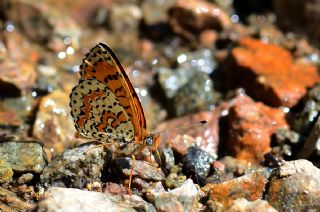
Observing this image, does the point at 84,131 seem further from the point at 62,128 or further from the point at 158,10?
the point at 158,10

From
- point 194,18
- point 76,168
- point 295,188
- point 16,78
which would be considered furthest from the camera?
point 194,18

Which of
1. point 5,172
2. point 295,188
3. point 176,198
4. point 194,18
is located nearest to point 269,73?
point 194,18

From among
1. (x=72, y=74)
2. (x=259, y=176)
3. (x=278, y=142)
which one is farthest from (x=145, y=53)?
(x=259, y=176)

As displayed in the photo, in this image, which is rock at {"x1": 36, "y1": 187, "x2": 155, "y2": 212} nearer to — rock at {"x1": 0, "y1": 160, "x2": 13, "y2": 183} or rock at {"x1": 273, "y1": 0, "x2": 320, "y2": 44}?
rock at {"x1": 0, "y1": 160, "x2": 13, "y2": 183}

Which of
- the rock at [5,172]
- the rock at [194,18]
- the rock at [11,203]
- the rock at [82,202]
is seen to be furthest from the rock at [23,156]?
the rock at [194,18]

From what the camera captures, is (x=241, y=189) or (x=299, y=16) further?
(x=299, y=16)

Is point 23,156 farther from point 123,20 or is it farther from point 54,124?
point 123,20
